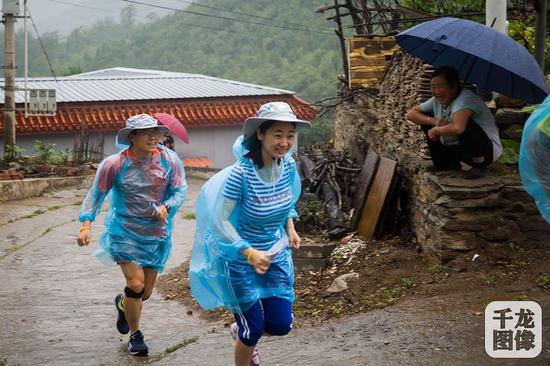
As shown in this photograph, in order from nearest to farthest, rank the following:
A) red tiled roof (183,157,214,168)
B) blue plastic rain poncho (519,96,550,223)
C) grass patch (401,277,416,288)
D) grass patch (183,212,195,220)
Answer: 1. blue plastic rain poncho (519,96,550,223)
2. grass patch (401,277,416,288)
3. grass patch (183,212,195,220)
4. red tiled roof (183,157,214,168)

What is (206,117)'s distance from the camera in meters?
28.5

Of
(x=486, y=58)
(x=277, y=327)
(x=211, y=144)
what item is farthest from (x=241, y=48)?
(x=277, y=327)

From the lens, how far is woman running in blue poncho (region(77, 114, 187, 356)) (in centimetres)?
691

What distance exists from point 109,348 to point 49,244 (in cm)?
487

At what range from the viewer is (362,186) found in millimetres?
9953

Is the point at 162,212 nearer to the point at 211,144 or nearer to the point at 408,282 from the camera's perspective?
the point at 408,282

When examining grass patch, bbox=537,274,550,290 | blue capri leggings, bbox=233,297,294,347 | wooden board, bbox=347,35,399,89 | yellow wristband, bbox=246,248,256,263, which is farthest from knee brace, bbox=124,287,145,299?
A: wooden board, bbox=347,35,399,89

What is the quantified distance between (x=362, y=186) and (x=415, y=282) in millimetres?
2302

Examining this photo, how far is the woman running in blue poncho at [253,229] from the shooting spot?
18.2ft

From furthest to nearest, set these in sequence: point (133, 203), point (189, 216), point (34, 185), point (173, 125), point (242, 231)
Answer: point (34, 185) → point (189, 216) → point (173, 125) → point (133, 203) → point (242, 231)

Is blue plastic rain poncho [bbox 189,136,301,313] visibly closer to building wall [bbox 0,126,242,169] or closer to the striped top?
the striped top

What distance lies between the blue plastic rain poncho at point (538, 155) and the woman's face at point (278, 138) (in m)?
1.39

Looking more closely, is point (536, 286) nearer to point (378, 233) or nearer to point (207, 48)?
point (378, 233)

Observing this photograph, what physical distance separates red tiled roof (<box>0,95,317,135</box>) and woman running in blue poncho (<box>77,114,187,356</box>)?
680 inches
